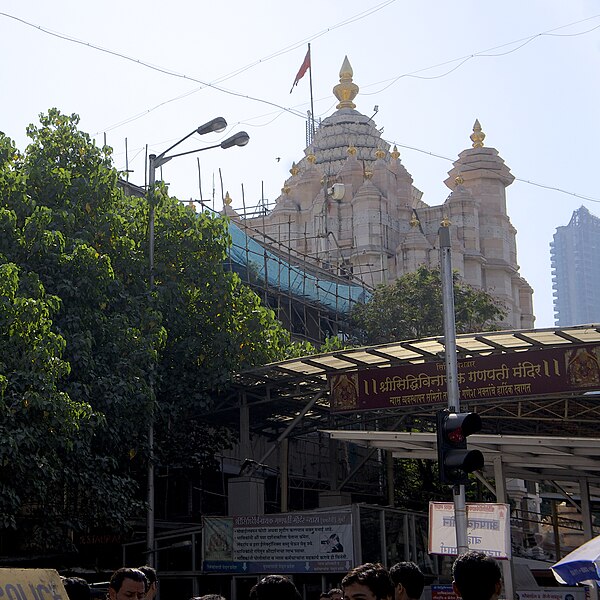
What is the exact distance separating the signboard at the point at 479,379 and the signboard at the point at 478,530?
7.63 meters

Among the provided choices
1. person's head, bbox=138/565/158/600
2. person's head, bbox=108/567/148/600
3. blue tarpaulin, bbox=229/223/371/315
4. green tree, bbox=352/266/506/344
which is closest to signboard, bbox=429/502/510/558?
person's head, bbox=138/565/158/600

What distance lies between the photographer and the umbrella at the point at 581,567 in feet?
31.1

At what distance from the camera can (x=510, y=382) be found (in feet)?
63.8

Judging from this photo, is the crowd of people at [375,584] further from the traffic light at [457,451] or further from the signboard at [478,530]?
the signboard at [478,530]

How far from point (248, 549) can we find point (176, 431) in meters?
3.29

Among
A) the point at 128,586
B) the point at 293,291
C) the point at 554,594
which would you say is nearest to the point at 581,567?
the point at 554,594

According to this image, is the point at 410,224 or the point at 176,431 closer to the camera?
the point at 176,431

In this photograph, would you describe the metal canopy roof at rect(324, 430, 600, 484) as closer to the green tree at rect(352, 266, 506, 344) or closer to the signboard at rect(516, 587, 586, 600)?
the signboard at rect(516, 587, 586, 600)

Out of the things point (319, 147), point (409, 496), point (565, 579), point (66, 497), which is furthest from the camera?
point (319, 147)

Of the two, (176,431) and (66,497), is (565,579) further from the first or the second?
(176,431)

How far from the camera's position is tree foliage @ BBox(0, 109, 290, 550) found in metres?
16.1

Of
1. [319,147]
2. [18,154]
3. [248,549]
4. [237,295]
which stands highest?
[319,147]

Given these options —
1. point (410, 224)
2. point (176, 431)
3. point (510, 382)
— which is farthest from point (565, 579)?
point (410, 224)

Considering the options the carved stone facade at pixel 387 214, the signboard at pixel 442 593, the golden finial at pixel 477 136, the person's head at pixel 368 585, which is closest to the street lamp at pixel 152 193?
the signboard at pixel 442 593
